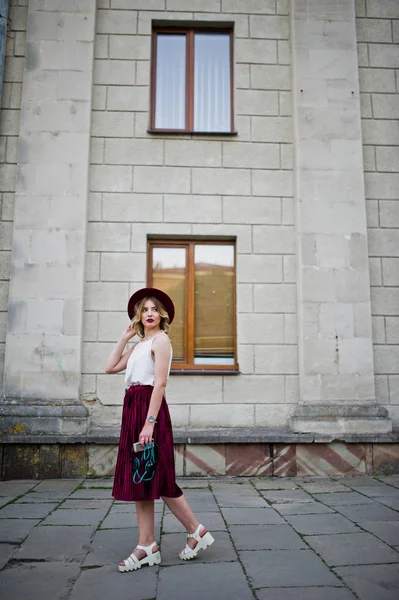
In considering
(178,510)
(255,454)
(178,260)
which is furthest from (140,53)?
(178,510)

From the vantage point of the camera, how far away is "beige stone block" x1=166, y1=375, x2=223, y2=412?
679 centimetres

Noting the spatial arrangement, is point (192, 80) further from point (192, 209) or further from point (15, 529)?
point (15, 529)

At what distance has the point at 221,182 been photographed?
7277 mm

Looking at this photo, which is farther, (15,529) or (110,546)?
(15,529)

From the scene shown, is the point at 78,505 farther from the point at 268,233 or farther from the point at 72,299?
the point at 268,233

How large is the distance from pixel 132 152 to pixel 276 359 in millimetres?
3718

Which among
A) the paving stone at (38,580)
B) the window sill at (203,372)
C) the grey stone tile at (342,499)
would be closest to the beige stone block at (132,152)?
the window sill at (203,372)

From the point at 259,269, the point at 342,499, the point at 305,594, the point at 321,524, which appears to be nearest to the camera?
the point at 305,594

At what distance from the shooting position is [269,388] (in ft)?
22.5

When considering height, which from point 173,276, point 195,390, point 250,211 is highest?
point 250,211

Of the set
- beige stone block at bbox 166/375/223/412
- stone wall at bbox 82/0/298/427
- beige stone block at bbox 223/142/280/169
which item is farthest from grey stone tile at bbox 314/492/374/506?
beige stone block at bbox 223/142/280/169

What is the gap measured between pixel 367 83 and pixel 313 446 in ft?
18.2

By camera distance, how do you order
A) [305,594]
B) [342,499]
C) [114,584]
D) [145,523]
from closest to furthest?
[305,594]
[114,584]
[145,523]
[342,499]

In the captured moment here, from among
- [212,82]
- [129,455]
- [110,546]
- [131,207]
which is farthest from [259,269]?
[110,546]
